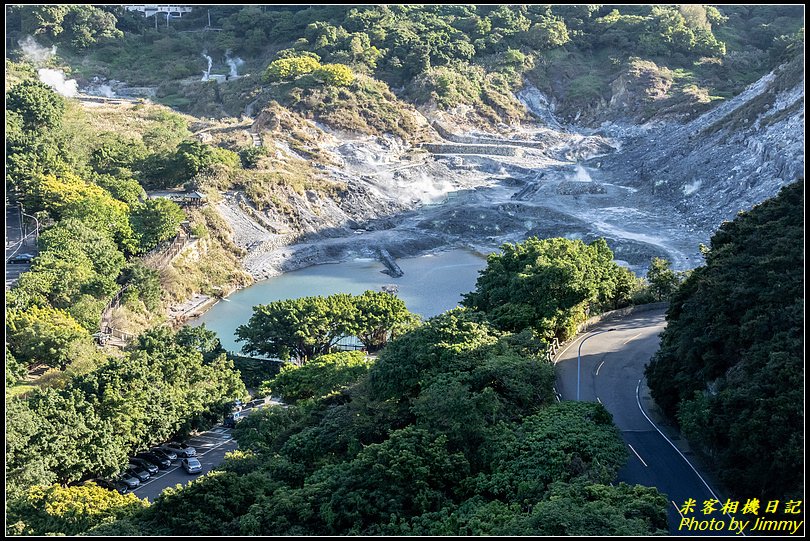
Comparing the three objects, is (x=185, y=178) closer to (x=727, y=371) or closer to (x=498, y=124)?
(x=498, y=124)

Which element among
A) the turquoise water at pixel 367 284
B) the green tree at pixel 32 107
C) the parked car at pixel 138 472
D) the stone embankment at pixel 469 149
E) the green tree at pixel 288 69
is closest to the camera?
the parked car at pixel 138 472

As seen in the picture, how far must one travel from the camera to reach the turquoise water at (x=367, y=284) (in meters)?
45.0

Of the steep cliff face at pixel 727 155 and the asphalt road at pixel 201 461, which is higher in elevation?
the steep cliff face at pixel 727 155

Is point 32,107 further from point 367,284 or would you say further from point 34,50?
point 34,50

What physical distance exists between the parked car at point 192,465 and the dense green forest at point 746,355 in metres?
13.6

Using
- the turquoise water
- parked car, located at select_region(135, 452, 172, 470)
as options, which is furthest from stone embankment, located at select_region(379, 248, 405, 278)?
parked car, located at select_region(135, 452, 172, 470)

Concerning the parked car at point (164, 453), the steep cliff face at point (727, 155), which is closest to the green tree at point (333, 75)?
the steep cliff face at point (727, 155)

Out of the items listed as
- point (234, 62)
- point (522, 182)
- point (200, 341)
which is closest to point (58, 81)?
point (234, 62)

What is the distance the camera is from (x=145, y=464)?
27188 millimetres

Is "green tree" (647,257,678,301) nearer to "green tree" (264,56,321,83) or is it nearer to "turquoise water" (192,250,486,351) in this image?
"turquoise water" (192,250,486,351)

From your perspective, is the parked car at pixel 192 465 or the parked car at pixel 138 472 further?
the parked car at pixel 192 465

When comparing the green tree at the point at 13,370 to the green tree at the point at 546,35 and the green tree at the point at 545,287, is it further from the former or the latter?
the green tree at the point at 546,35

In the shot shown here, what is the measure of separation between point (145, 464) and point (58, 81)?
61682 millimetres

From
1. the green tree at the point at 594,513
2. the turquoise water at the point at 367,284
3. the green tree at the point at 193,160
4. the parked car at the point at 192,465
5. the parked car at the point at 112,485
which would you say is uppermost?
the green tree at the point at 594,513
